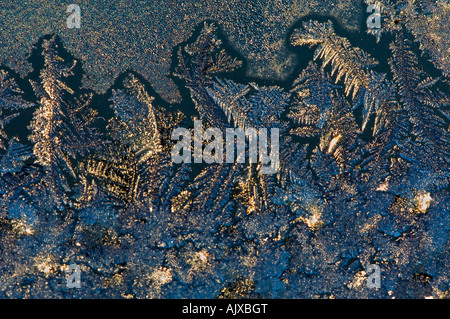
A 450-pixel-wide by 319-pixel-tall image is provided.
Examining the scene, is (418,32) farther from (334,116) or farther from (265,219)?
(265,219)

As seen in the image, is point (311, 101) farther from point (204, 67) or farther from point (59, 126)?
point (59, 126)

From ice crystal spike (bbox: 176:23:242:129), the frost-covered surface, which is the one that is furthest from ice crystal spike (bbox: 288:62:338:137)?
ice crystal spike (bbox: 176:23:242:129)

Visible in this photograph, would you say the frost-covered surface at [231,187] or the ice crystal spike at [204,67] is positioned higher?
the ice crystal spike at [204,67]

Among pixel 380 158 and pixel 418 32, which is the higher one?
pixel 418 32

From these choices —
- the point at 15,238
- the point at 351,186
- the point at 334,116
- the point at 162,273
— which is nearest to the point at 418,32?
the point at 334,116

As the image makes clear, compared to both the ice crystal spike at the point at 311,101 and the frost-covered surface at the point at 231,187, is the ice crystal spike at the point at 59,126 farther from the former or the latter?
the ice crystal spike at the point at 311,101

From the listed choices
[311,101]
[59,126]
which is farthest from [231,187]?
[59,126]

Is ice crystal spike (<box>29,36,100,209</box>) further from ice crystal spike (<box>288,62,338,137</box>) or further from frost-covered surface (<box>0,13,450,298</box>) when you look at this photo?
ice crystal spike (<box>288,62,338,137</box>)

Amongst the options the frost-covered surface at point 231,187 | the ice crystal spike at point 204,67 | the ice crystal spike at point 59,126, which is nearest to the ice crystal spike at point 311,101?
the frost-covered surface at point 231,187
